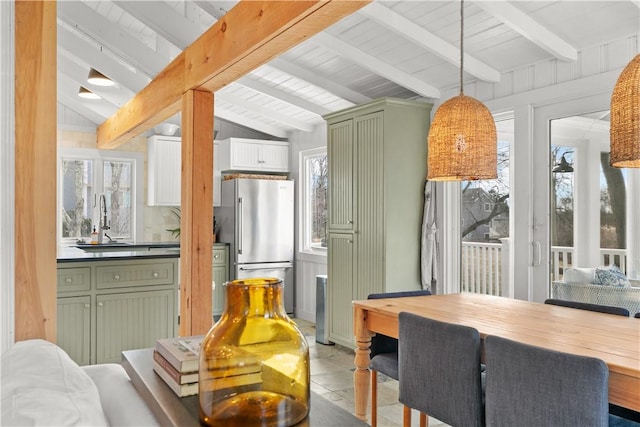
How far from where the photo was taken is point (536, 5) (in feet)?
9.71

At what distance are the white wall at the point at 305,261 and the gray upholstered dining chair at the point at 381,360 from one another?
2794mm

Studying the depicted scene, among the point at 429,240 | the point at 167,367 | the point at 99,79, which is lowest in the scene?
the point at 167,367

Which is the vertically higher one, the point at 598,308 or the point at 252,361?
the point at 252,361

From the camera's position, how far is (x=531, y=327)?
2.24m

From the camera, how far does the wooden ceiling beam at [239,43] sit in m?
1.98

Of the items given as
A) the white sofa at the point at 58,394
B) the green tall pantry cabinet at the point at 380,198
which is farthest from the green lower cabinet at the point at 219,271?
the white sofa at the point at 58,394

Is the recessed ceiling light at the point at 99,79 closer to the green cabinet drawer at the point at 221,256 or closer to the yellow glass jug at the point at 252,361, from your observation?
the green cabinet drawer at the point at 221,256

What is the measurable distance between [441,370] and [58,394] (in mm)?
1535

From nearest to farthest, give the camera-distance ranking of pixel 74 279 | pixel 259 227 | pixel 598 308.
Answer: pixel 598 308 → pixel 74 279 → pixel 259 227

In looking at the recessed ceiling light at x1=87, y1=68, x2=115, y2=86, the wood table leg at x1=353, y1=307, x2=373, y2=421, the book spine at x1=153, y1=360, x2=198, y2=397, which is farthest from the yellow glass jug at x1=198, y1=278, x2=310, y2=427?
the recessed ceiling light at x1=87, y1=68, x2=115, y2=86

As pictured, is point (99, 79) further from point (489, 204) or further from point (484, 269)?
point (484, 269)

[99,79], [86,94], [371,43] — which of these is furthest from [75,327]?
[371,43]

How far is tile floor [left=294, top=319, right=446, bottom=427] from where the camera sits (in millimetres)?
3213

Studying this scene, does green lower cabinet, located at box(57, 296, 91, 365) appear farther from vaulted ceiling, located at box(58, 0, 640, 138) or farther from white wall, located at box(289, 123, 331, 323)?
white wall, located at box(289, 123, 331, 323)
